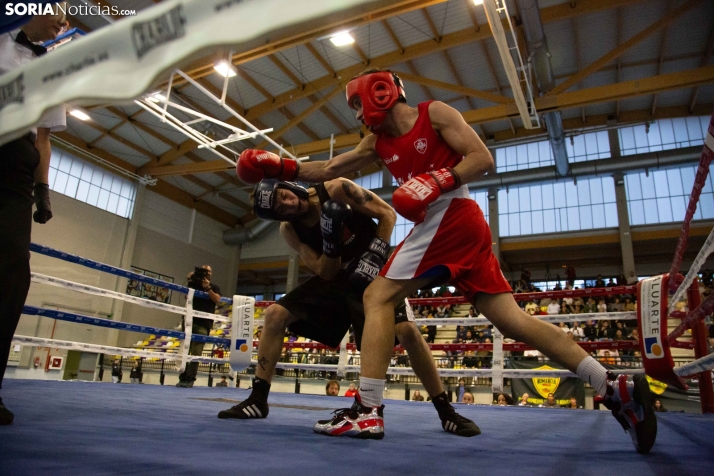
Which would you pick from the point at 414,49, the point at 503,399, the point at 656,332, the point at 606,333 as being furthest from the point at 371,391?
the point at 414,49

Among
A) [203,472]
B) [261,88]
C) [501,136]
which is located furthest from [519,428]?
[501,136]

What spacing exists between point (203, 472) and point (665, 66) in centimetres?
1278

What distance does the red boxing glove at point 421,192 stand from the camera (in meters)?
1.38

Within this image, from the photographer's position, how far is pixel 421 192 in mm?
1393

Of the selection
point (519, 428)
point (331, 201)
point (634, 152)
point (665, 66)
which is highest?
point (665, 66)

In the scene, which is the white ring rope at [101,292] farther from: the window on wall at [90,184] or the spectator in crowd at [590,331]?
the window on wall at [90,184]

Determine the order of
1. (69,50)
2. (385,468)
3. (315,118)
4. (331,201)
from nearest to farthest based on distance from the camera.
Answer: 1. (69,50)
2. (385,468)
3. (331,201)
4. (315,118)

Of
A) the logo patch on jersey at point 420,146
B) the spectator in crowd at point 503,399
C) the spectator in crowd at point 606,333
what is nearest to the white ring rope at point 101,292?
the logo patch on jersey at point 420,146

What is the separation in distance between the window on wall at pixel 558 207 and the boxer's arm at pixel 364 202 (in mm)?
12583

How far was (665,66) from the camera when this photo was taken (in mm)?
10633

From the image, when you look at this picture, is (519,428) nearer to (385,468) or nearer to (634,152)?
(385,468)

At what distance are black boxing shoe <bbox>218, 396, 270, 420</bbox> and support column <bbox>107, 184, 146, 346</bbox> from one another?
42.2 feet

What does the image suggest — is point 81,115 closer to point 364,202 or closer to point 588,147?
point 364,202

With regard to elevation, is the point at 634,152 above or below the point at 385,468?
above
